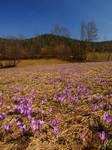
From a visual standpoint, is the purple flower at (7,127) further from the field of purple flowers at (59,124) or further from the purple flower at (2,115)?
the purple flower at (2,115)

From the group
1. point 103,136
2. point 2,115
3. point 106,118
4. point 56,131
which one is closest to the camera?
point 103,136

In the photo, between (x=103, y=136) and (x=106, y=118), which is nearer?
(x=103, y=136)

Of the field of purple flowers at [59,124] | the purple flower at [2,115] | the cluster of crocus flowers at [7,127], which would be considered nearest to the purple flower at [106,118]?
the field of purple flowers at [59,124]

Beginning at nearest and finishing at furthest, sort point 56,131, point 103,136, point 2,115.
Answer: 1. point 103,136
2. point 56,131
3. point 2,115

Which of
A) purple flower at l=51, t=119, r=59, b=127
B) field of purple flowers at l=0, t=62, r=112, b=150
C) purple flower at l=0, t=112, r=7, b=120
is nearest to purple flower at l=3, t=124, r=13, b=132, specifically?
field of purple flowers at l=0, t=62, r=112, b=150

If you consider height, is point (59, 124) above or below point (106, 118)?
below

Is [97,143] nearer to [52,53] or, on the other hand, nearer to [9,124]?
[9,124]

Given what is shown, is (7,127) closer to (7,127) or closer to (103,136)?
(7,127)

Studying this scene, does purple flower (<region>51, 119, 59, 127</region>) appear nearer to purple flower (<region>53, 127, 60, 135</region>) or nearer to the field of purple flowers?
the field of purple flowers

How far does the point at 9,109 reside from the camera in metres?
4.93

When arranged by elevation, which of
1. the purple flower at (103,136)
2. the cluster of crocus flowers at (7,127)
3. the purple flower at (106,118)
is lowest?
the cluster of crocus flowers at (7,127)

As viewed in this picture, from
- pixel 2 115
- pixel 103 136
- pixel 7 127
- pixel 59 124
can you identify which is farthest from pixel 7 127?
pixel 103 136

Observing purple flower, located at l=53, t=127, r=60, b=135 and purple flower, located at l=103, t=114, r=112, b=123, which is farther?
purple flower, located at l=103, t=114, r=112, b=123

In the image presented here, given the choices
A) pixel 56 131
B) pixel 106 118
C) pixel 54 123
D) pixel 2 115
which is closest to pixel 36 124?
pixel 54 123
